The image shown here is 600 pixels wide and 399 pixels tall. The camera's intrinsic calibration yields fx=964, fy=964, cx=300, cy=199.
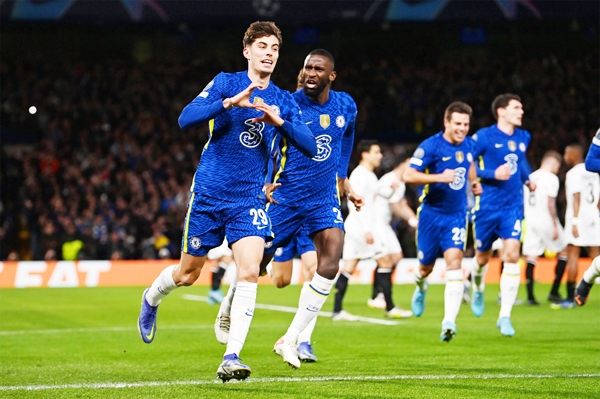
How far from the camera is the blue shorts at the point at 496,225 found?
11.0 metres

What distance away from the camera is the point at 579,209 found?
47.3 ft

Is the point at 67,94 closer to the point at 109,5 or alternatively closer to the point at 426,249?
the point at 109,5

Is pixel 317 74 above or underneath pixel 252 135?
above

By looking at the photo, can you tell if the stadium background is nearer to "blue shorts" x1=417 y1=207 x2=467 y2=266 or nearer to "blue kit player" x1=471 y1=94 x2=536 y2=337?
"blue kit player" x1=471 y1=94 x2=536 y2=337

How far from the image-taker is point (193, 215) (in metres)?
6.99

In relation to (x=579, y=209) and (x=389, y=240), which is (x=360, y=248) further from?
(x=579, y=209)

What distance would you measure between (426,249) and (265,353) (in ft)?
7.99

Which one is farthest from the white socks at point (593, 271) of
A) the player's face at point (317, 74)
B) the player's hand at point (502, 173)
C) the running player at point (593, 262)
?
the player's face at point (317, 74)

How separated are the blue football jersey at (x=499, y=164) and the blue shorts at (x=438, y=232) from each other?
93 centimetres

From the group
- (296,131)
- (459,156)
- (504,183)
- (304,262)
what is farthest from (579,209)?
(296,131)

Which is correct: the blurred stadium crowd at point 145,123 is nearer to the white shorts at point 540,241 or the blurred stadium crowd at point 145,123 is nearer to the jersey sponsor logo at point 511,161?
the white shorts at point 540,241

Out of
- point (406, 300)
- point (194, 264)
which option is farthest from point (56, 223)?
point (194, 264)

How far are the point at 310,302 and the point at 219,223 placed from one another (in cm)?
134

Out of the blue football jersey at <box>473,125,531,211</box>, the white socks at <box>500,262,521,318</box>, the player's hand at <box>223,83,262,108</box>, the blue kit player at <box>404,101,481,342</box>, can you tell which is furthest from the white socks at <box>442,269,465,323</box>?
the player's hand at <box>223,83,262,108</box>
